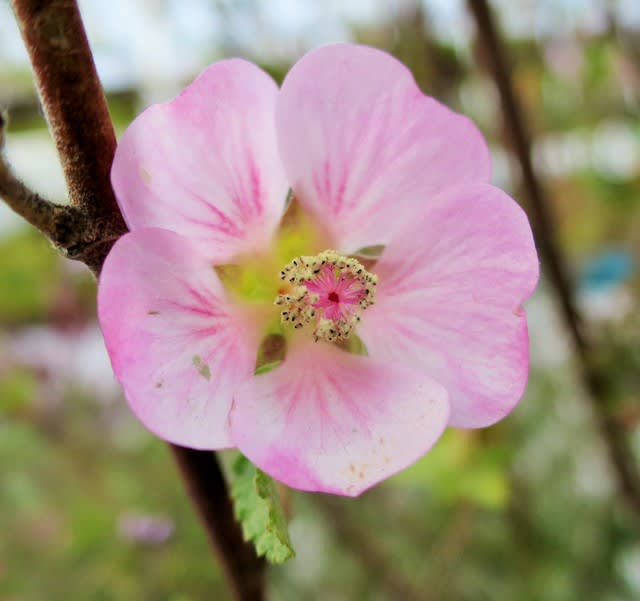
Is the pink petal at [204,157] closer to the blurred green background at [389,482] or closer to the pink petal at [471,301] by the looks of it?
the pink petal at [471,301]

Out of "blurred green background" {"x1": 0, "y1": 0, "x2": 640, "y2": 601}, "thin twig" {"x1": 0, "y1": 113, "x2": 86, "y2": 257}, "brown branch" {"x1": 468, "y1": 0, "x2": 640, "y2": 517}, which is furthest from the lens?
"blurred green background" {"x1": 0, "y1": 0, "x2": 640, "y2": 601}

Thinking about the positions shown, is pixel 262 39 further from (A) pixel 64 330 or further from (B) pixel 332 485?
(B) pixel 332 485

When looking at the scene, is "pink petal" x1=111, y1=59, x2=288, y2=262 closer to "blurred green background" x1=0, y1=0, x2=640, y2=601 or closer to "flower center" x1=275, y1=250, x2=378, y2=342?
"flower center" x1=275, y1=250, x2=378, y2=342

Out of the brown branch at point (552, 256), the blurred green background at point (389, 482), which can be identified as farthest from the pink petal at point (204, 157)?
the blurred green background at point (389, 482)

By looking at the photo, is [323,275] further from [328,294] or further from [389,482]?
[389,482]

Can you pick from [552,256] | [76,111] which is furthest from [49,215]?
[552,256]

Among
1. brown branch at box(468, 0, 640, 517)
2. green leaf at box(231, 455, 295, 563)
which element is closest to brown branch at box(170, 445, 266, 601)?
green leaf at box(231, 455, 295, 563)

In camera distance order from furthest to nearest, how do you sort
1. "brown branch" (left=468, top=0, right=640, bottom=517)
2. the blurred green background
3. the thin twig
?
the blurred green background, "brown branch" (left=468, top=0, right=640, bottom=517), the thin twig

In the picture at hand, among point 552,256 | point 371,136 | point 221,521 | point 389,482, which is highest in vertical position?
point 371,136
